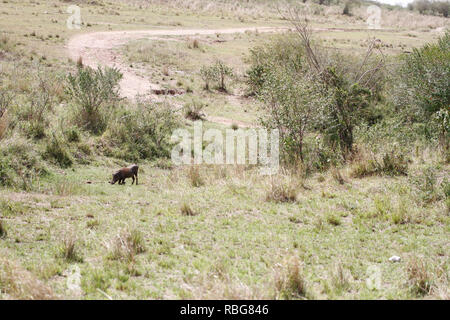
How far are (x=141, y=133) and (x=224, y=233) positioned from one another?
780cm

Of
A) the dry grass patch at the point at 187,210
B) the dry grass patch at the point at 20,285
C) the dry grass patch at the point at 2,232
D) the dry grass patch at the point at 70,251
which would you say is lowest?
the dry grass patch at the point at 187,210

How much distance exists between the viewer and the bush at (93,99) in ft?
45.1

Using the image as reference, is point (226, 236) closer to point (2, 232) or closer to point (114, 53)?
point (2, 232)

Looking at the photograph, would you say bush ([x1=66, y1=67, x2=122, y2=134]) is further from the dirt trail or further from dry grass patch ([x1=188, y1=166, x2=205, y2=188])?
dry grass patch ([x1=188, y1=166, x2=205, y2=188])

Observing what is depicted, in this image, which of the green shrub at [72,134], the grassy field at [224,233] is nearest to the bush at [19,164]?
the grassy field at [224,233]

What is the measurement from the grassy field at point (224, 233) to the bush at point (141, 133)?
2.08ft

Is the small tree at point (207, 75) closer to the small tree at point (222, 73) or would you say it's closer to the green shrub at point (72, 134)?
the small tree at point (222, 73)

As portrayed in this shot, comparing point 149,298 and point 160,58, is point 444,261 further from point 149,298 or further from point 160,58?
point 160,58

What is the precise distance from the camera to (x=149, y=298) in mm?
4625

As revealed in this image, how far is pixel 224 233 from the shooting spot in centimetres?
658

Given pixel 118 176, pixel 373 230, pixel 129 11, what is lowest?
pixel 118 176

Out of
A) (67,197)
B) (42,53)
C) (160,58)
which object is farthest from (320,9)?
(67,197)
